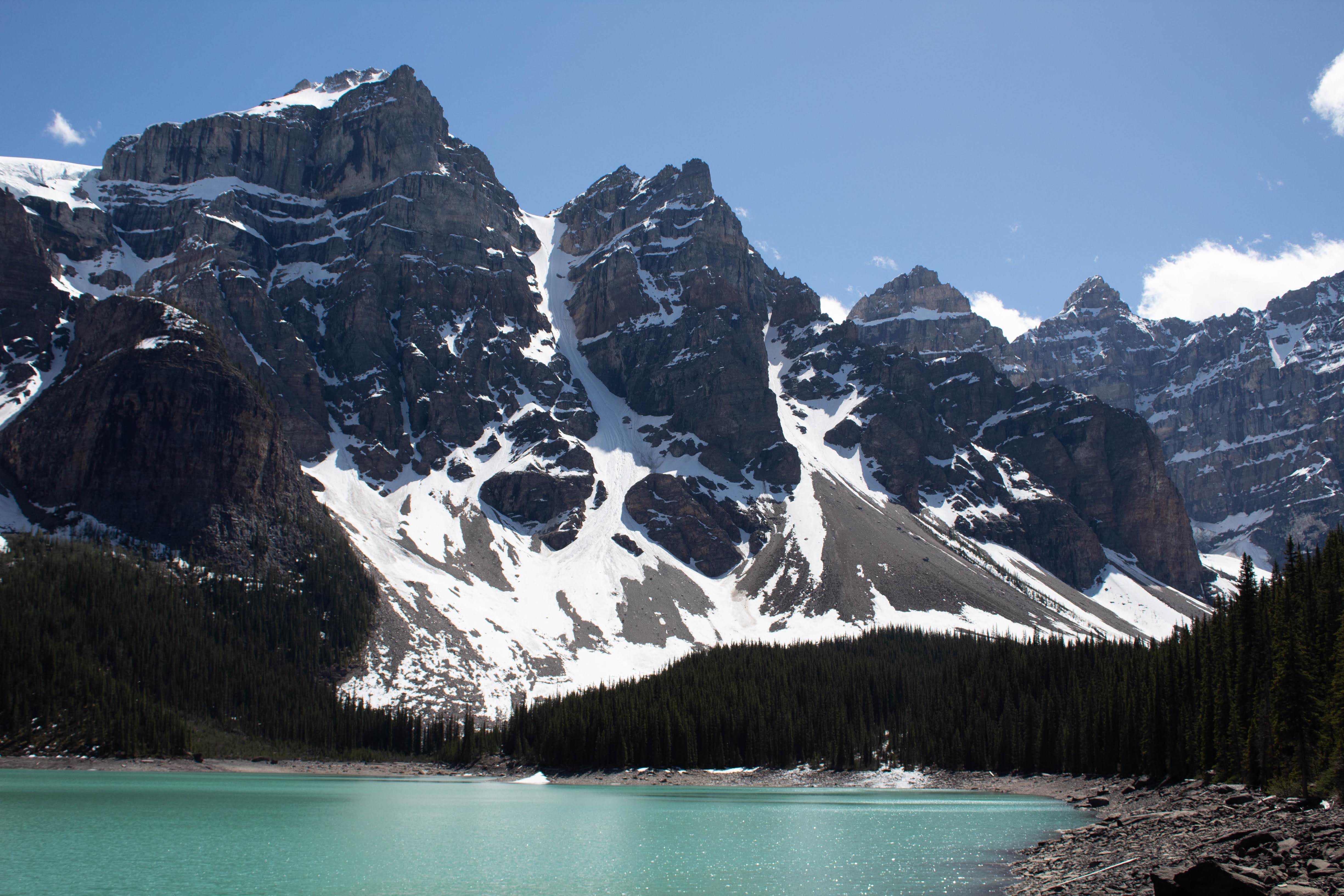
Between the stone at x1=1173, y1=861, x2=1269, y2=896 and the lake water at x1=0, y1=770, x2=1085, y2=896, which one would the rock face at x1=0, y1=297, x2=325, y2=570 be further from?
the stone at x1=1173, y1=861, x2=1269, y2=896

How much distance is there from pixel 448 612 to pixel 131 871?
13404 cm

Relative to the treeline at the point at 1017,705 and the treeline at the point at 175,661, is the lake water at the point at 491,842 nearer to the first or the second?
the treeline at the point at 1017,705

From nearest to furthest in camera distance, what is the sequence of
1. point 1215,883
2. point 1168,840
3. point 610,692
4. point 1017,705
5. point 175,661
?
point 1215,883, point 1168,840, point 1017,705, point 175,661, point 610,692

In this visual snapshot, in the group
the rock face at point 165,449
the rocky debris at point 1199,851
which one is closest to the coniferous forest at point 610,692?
the rock face at point 165,449

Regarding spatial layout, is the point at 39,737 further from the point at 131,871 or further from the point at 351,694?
the point at 131,871

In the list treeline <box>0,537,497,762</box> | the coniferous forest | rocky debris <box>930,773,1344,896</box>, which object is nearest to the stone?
rocky debris <box>930,773,1344,896</box>

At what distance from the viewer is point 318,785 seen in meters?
102

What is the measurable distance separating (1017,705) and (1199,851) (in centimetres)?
8697

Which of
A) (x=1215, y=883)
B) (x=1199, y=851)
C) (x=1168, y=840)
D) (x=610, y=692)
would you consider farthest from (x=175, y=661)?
(x=1215, y=883)

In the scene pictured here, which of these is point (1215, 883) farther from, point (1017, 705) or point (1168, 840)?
point (1017, 705)

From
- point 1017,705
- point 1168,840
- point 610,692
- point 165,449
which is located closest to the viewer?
point 1168,840

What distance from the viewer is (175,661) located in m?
→ 132

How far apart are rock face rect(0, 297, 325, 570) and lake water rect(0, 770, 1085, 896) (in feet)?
248

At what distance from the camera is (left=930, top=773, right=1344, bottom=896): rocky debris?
921 inches
